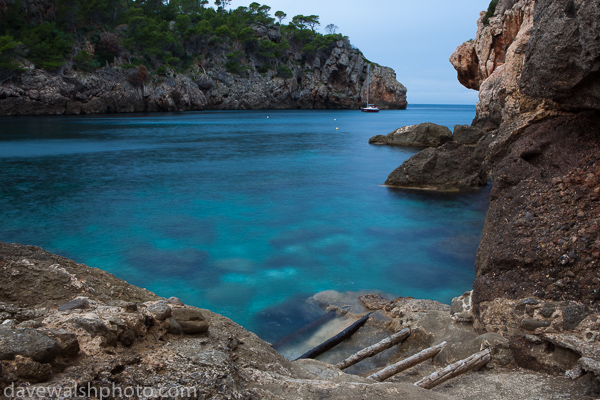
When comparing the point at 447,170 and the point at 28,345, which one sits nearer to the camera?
the point at 28,345

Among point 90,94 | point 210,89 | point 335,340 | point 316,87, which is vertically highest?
point 316,87

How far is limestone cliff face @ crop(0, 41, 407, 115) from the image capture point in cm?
5250

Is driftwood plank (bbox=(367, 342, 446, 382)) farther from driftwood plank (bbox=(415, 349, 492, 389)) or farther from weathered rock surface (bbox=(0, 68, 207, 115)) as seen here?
weathered rock surface (bbox=(0, 68, 207, 115))

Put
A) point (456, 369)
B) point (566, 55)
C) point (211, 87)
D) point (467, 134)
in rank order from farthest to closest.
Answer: point (211, 87), point (467, 134), point (566, 55), point (456, 369)

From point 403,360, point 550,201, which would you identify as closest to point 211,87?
point 550,201

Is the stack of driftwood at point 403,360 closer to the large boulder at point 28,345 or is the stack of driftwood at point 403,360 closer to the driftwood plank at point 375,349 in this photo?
the driftwood plank at point 375,349

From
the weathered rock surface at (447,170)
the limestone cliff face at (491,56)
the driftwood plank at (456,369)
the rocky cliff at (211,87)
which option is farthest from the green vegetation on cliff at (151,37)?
the driftwood plank at (456,369)

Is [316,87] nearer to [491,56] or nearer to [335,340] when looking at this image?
[491,56]

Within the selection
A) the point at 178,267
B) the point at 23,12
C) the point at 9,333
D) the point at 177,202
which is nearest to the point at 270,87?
the point at 23,12

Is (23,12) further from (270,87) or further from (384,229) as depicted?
(384,229)

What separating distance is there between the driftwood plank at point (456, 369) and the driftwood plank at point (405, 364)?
1.97 feet

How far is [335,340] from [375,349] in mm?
1010

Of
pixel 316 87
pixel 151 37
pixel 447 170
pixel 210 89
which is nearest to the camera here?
pixel 447 170

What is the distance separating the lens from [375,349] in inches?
216
